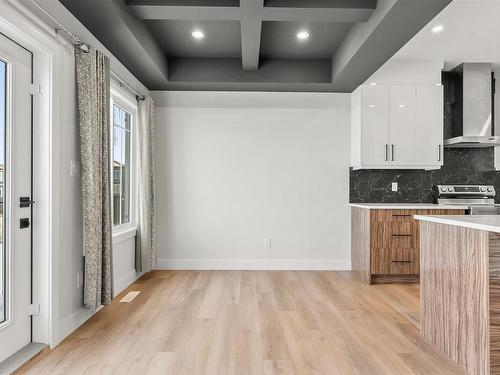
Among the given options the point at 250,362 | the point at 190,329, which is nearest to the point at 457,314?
the point at 250,362

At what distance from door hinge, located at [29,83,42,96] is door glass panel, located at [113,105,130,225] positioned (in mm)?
1494

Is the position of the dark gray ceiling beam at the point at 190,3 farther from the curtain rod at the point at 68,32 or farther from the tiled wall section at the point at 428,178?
the tiled wall section at the point at 428,178

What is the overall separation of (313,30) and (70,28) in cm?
223

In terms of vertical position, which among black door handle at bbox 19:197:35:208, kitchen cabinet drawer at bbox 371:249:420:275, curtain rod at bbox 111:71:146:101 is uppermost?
curtain rod at bbox 111:71:146:101

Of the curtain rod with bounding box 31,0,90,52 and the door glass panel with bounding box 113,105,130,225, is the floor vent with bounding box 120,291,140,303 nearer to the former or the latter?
the door glass panel with bounding box 113,105,130,225

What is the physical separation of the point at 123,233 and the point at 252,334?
1.92 m

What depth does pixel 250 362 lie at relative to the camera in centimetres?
221

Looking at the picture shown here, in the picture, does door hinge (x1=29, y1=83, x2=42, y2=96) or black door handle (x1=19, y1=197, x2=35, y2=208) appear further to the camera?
door hinge (x1=29, y1=83, x2=42, y2=96)

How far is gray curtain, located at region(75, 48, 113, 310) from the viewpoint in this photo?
2.75m

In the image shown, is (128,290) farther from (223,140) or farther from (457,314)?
(457,314)

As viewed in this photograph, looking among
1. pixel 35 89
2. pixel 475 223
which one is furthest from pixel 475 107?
pixel 35 89

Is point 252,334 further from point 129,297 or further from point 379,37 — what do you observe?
point 379,37

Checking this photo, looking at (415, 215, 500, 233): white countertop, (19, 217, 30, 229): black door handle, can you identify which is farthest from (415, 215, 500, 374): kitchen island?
(19, 217, 30, 229): black door handle

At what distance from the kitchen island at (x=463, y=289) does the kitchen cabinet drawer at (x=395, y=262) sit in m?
1.46
